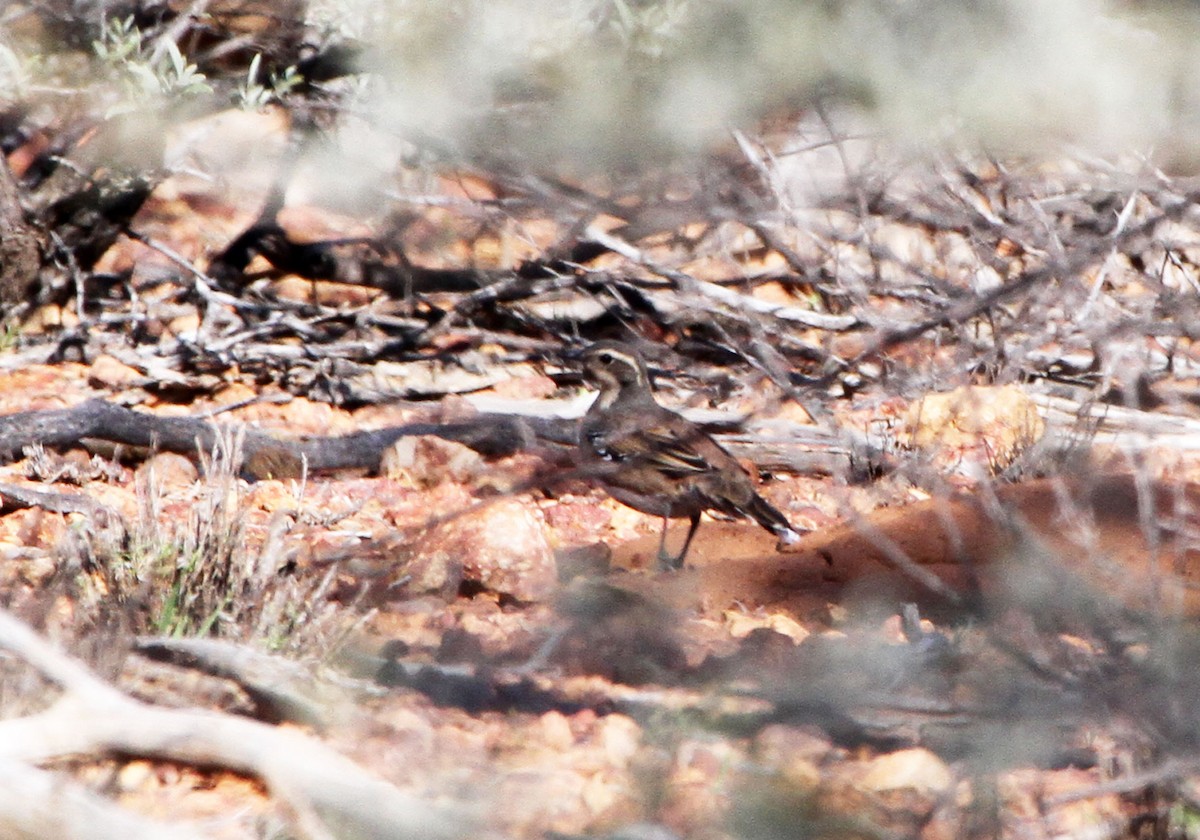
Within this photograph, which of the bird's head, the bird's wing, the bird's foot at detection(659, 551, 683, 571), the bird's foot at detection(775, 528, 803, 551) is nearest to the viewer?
the bird's foot at detection(659, 551, 683, 571)

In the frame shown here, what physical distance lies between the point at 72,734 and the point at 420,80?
1.88 meters

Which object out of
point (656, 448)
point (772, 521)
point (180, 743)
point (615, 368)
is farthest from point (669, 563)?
point (180, 743)

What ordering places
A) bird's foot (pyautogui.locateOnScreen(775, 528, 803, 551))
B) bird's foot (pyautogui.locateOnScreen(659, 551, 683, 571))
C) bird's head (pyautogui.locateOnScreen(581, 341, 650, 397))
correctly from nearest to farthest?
1. bird's foot (pyautogui.locateOnScreen(659, 551, 683, 571))
2. bird's foot (pyautogui.locateOnScreen(775, 528, 803, 551))
3. bird's head (pyautogui.locateOnScreen(581, 341, 650, 397))

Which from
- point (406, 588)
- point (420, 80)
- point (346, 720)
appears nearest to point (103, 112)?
point (406, 588)

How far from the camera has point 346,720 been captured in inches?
157

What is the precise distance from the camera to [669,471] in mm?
6672

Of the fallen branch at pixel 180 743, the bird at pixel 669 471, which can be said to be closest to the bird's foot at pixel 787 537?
the bird at pixel 669 471

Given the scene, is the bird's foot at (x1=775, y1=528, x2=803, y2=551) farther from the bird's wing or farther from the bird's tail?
the bird's wing

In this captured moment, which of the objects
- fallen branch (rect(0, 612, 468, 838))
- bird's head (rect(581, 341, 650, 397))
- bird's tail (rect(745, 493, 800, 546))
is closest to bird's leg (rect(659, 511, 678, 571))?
bird's tail (rect(745, 493, 800, 546))

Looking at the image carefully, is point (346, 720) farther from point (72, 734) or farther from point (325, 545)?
point (325, 545)

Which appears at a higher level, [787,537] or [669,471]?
[669,471]

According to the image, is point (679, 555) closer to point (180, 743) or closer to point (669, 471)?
point (669, 471)

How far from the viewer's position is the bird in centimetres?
659

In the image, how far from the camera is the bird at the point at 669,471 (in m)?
6.59
